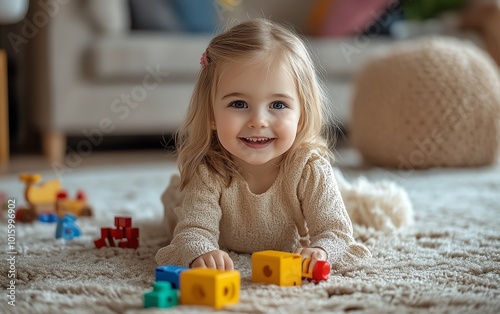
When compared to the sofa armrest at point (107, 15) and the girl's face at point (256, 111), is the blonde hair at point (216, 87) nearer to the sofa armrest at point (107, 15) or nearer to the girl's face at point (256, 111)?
the girl's face at point (256, 111)

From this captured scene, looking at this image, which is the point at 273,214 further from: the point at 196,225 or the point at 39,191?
the point at 39,191

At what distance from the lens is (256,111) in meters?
1.06

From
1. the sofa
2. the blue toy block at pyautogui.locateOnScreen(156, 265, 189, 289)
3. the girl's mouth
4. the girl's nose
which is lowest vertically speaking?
the blue toy block at pyautogui.locateOnScreen(156, 265, 189, 289)

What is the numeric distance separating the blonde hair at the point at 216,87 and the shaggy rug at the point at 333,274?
0.16m

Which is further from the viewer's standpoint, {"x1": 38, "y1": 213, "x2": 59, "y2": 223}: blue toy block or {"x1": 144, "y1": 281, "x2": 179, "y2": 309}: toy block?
{"x1": 38, "y1": 213, "x2": 59, "y2": 223}: blue toy block

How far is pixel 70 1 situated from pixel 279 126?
175cm

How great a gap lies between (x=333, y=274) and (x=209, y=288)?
0.25 meters

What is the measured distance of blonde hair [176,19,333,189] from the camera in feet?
3.56

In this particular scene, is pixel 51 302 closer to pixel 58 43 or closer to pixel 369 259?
pixel 369 259

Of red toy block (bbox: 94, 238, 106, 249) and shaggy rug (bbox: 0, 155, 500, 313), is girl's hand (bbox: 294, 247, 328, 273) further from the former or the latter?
red toy block (bbox: 94, 238, 106, 249)

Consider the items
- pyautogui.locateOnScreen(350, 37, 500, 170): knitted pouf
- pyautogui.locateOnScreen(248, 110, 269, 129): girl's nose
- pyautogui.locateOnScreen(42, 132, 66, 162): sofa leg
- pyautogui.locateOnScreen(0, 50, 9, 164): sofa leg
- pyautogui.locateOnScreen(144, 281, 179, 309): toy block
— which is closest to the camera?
pyautogui.locateOnScreen(144, 281, 179, 309): toy block

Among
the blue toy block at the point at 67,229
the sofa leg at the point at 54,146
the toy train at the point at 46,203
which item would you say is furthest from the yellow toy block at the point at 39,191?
the sofa leg at the point at 54,146

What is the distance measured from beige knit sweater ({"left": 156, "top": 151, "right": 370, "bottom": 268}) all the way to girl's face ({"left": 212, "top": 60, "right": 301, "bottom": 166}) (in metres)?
0.06

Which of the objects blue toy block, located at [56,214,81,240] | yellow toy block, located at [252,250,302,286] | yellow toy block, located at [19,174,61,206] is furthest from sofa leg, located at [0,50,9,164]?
yellow toy block, located at [252,250,302,286]
